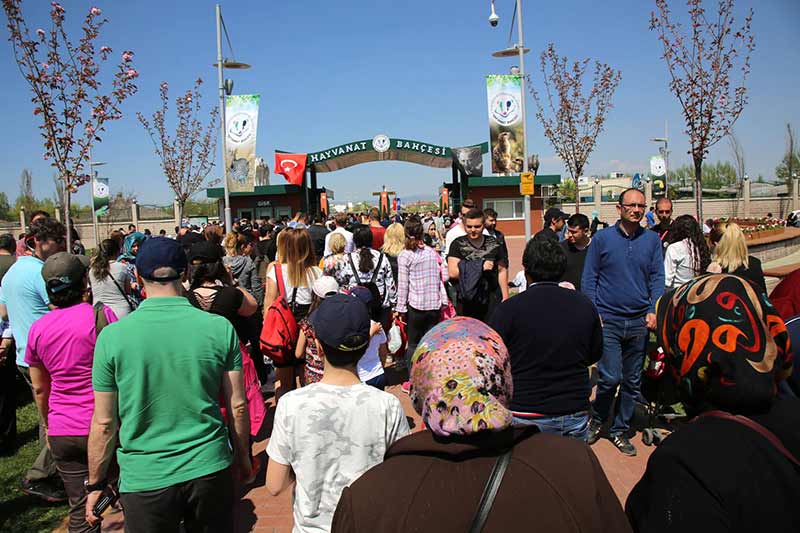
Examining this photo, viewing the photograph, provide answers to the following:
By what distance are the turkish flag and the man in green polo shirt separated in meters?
32.4

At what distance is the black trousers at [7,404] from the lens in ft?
18.8

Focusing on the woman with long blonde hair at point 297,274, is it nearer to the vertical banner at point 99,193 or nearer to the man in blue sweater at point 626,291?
the man in blue sweater at point 626,291

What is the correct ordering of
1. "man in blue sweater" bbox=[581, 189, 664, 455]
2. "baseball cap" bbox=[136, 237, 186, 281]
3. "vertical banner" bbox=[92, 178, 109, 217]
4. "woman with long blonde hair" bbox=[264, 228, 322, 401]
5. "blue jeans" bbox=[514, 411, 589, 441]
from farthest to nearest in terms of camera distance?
"vertical banner" bbox=[92, 178, 109, 217] → "woman with long blonde hair" bbox=[264, 228, 322, 401] → "man in blue sweater" bbox=[581, 189, 664, 455] → "blue jeans" bbox=[514, 411, 589, 441] → "baseball cap" bbox=[136, 237, 186, 281]

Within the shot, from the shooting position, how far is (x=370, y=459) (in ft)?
7.39

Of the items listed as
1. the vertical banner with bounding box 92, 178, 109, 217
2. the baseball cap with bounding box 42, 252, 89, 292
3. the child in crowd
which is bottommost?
the child in crowd

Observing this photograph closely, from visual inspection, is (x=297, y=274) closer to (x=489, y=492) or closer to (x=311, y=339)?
(x=311, y=339)

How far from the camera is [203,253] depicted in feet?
14.6

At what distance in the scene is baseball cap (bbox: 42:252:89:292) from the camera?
3.31 m

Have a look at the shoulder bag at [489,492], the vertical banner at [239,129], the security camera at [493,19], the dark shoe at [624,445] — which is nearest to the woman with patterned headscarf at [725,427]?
the shoulder bag at [489,492]

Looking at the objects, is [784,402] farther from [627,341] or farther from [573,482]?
[627,341]

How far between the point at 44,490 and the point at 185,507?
2.90 meters

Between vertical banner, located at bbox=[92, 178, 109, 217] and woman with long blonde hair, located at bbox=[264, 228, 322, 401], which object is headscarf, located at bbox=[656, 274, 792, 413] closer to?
woman with long blonde hair, located at bbox=[264, 228, 322, 401]

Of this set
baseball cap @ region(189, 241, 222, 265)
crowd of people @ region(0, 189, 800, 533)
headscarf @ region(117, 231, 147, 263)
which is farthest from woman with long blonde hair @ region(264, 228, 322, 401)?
headscarf @ region(117, 231, 147, 263)

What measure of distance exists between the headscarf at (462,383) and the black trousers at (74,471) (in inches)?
104
